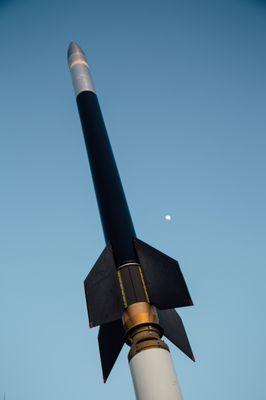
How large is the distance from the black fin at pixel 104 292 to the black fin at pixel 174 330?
1125mm

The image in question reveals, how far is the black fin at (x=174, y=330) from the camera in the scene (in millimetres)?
7507

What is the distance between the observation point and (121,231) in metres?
7.69

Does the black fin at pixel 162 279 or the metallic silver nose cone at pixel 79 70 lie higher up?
the metallic silver nose cone at pixel 79 70

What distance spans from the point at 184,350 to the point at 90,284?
276cm

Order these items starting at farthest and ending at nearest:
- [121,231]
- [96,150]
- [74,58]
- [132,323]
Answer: [74,58] → [96,150] → [121,231] → [132,323]

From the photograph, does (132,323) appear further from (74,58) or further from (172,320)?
(74,58)

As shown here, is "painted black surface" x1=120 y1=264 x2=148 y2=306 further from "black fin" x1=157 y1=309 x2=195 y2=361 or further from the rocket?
"black fin" x1=157 y1=309 x2=195 y2=361

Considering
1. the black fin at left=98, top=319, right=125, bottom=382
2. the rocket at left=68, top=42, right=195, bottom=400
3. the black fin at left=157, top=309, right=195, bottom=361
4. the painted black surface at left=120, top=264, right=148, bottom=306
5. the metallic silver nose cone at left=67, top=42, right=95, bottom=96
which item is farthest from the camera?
the metallic silver nose cone at left=67, top=42, right=95, bottom=96

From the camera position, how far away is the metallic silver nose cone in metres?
11.7

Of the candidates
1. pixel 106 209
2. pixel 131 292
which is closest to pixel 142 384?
pixel 131 292

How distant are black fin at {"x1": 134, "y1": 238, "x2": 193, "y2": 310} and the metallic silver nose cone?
648 cm

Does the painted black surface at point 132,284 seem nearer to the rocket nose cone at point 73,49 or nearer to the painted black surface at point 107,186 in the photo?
the painted black surface at point 107,186

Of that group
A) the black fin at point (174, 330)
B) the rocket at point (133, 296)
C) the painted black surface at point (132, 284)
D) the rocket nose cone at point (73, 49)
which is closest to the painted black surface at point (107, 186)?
the rocket at point (133, 296)

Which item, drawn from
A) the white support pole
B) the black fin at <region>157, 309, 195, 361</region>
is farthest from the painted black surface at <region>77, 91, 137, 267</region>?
the white support pole
